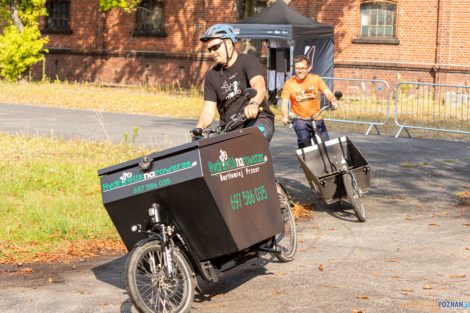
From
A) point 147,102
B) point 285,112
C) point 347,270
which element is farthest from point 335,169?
point 147,102

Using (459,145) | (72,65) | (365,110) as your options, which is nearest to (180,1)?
(72,65)

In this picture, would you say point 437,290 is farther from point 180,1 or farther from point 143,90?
point 180,1

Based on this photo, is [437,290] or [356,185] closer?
[437,290]

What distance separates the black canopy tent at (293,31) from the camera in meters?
20.9

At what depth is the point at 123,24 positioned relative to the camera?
108ft

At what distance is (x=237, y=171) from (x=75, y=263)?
2.41 metres

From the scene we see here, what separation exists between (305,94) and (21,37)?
67.5 ft

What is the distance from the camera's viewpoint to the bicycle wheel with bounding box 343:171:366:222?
28.5 ft

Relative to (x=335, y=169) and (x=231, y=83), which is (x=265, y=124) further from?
(x=335, y=169)

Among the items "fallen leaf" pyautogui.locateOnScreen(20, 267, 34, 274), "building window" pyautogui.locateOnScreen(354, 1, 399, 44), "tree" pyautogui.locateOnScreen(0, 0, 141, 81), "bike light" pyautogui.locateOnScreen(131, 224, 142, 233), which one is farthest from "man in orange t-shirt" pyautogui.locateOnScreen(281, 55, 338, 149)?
"tree" pyautogui.locateOnScreen(0, 0, 141, 81)

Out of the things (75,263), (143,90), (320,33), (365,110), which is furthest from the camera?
(143,90)

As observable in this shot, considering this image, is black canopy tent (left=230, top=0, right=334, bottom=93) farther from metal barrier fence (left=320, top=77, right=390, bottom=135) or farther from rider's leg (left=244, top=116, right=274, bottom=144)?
rider's leg (left=244, top=116, right=274, bottom=144)

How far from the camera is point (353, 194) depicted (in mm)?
8805

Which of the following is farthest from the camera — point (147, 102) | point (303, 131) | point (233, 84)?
point (147, 102)
